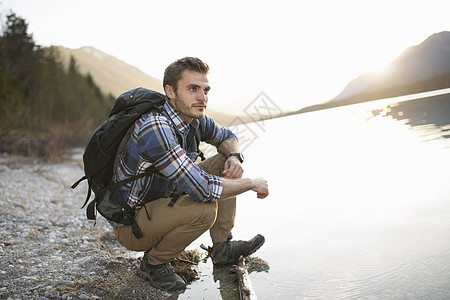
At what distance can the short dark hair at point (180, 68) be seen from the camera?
276cm

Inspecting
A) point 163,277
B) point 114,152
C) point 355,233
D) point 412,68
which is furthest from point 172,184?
point 412,68

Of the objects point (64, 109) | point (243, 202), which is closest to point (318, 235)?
point (243, 202)

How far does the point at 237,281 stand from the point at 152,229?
87cm

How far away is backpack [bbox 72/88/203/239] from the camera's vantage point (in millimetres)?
2486

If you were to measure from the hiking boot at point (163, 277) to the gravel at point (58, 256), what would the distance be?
66mm

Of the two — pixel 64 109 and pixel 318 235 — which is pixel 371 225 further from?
pixel 64 109

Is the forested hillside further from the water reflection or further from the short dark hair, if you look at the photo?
the water reflection

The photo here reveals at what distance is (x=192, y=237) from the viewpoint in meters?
2.71

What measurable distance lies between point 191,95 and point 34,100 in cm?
2793

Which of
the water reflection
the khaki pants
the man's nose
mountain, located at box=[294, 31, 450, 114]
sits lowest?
mountain, located at box=[294, 31, 450, 114]

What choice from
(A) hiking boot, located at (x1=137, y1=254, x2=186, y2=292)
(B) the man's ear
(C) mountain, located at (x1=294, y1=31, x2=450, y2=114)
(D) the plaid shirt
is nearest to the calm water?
(A) hiking boot, located at (x1=137, y1=254, x2=186, y2=292)

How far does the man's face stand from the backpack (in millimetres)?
167

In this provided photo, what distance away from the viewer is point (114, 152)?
8.32 feet

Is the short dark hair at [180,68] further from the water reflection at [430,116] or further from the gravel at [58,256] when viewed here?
the water reflection at [430,116]
